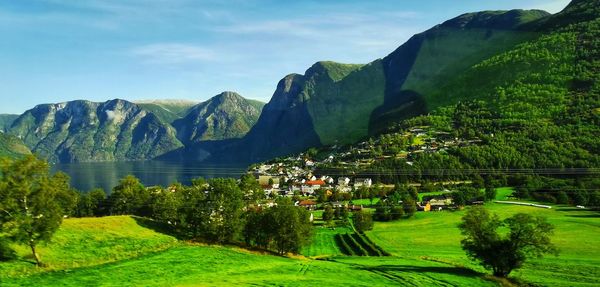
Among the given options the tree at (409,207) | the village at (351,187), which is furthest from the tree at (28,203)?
the village at (351,187)

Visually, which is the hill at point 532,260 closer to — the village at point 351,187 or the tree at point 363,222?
the tree at point 363,222

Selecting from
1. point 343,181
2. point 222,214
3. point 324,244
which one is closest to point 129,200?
point 222,214

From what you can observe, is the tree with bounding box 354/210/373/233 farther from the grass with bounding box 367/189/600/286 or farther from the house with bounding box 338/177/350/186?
the house with bounding box 338/177/350/186

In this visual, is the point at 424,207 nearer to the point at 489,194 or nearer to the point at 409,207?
the point at 409,207

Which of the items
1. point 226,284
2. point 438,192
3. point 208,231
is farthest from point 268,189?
point 226,284

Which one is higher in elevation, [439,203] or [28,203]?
[28,203]
